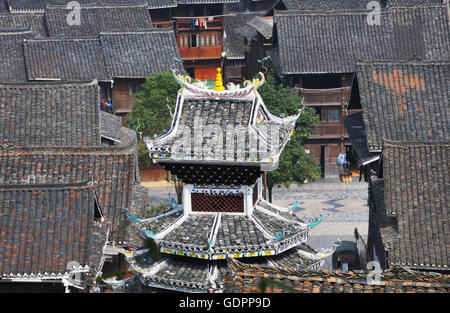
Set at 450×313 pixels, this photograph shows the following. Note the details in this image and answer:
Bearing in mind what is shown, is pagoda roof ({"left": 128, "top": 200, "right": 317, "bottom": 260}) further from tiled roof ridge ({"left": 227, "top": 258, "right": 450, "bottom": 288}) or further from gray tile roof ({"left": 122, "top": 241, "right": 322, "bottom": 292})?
tiled roof ridge ({"left": 227, "top": 258, "right": 450, "bottom": 288})

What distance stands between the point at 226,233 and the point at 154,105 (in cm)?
2548

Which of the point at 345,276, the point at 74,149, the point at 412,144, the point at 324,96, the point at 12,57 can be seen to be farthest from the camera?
the point at 12,57

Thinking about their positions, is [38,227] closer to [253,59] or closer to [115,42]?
[115,42]

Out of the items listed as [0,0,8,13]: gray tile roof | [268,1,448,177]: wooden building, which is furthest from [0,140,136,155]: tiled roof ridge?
[0,0,8,13]: gray tile roof

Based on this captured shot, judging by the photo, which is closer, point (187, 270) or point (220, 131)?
point (187, 270)

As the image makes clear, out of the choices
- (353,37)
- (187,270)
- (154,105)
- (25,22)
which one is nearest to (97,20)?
(25,22)

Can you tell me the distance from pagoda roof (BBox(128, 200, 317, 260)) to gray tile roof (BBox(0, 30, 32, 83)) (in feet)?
95.0

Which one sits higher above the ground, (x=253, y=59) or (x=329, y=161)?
(x=253, y=59)

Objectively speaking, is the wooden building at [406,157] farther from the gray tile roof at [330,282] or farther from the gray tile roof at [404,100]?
the gray tile roof at [330,282]

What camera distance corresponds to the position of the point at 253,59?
58.3m

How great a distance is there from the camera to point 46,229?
75.2ft

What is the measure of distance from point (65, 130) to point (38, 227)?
11944 mm

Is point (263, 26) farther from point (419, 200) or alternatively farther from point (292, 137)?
point (419, 200)
